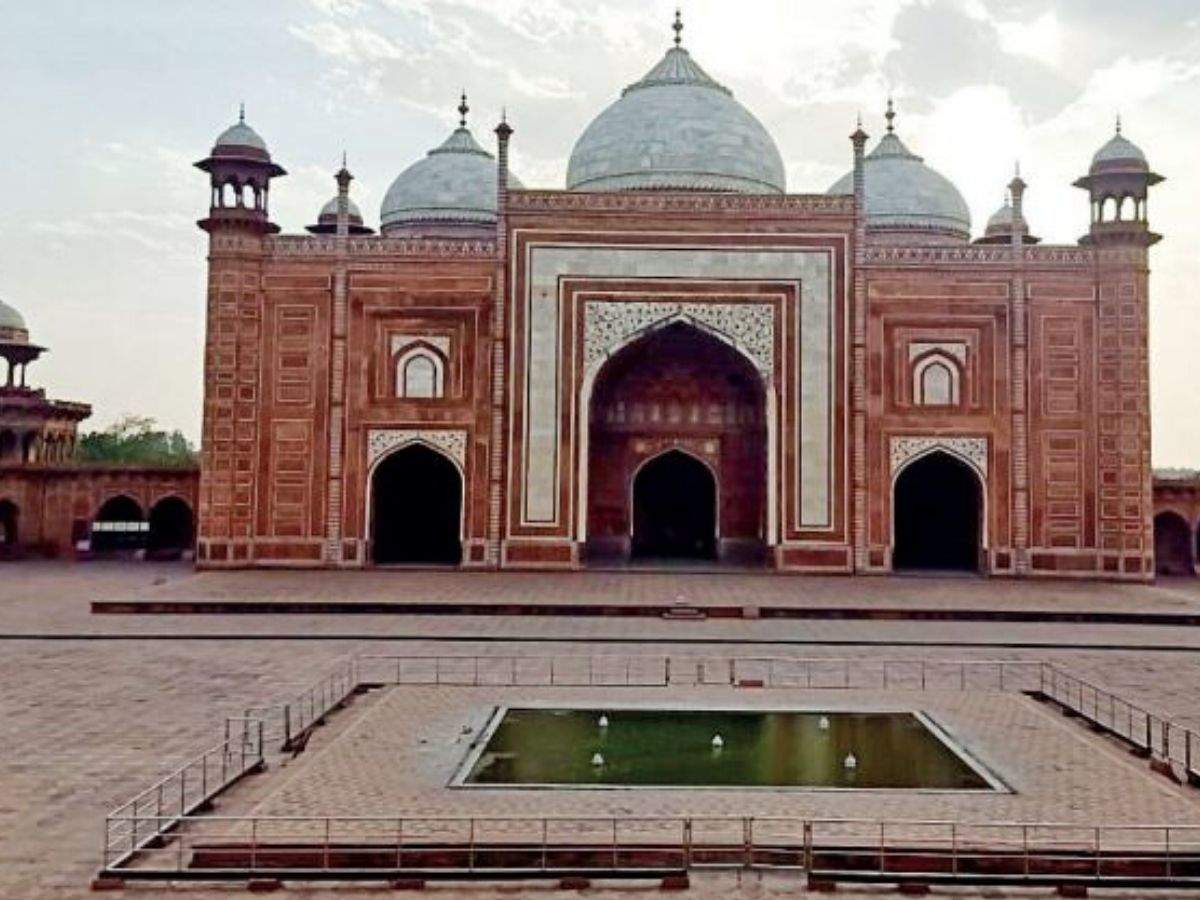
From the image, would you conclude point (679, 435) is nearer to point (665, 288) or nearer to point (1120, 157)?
point (665, 288)

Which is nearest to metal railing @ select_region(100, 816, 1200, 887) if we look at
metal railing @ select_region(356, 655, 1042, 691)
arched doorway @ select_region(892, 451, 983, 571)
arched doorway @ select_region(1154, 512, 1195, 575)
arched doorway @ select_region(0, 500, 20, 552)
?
metal railing @ select_region(356, 655, 1042, 691)

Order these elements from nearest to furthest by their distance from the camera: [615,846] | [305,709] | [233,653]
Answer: [615,846], [305,709], [233,653]

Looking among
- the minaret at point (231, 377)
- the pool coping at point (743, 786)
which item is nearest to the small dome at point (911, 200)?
the minaret at point (231, 377)

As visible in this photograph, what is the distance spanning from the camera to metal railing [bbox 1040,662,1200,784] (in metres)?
7.16

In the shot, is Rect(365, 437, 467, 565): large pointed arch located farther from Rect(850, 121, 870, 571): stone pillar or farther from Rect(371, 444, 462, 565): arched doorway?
Rect(850, 121, 870, 571): stone pillar

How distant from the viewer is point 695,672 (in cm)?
1039

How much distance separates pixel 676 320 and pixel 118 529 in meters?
13.1

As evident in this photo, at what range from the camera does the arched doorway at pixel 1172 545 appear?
69.5 ft

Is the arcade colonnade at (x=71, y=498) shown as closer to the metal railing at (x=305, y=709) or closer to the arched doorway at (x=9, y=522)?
the arched doorway at (x=9, y=522)

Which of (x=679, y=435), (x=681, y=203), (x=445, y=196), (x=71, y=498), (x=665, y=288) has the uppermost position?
(x=445, y=196)

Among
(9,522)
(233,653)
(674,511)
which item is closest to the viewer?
Answer: (233,653)

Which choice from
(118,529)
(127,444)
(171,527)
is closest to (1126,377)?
(171,527)

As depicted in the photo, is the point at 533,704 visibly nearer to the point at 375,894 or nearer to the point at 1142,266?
the point at 375,894

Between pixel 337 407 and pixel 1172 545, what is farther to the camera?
pixel 1172 545
